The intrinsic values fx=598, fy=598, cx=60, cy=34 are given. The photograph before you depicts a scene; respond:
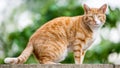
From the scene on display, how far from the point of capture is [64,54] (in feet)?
11.7

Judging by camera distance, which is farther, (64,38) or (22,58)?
(64,38)

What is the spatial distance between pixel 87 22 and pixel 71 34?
145 millimetres

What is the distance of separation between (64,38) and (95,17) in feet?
0.79

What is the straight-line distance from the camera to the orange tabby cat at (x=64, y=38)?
3.54m

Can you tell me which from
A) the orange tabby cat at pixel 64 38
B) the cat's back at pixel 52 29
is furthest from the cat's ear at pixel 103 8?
the cat's back at pixel 52 29

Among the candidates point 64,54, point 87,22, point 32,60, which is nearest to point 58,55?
point 64,54

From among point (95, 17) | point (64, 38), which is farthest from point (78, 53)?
point (95, 17)

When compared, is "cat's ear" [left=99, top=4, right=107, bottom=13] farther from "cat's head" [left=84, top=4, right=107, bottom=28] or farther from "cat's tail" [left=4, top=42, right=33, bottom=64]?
"cat's tail" [left=4, top=42, right=33, bottom=64]

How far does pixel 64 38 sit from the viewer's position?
142 inches

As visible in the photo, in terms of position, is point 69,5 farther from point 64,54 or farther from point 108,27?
point 64,54

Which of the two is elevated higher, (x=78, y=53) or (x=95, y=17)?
(x=95, y=17)

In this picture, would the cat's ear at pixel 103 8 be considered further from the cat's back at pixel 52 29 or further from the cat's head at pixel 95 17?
the cat's back at pixel 52 29

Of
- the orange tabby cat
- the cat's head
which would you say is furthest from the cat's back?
the cat's head

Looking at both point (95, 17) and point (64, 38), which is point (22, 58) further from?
point (95, 17)
